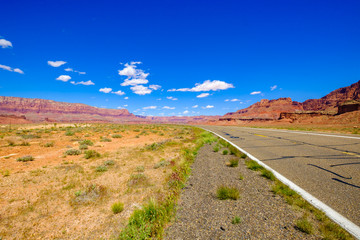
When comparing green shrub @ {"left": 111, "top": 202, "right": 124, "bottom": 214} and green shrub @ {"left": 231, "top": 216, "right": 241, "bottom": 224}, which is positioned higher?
green shrub @ {"left": 231, "top": 216, "right": 241, "bottom": 224}

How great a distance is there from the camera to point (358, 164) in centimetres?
471

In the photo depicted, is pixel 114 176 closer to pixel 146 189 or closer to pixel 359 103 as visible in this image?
pixel 146 189

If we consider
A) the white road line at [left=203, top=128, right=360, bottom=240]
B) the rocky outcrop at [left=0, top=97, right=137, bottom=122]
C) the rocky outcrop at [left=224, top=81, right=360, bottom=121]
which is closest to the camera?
the white road line at [left=203, top=128, right=360, bottom=240]

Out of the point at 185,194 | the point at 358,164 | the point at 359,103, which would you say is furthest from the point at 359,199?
the point at 359,103

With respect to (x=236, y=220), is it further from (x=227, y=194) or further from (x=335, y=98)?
(x=335, y=98)

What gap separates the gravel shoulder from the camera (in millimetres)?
2277

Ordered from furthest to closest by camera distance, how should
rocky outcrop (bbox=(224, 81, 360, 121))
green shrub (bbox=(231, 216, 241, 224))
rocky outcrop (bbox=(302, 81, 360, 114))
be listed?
rocky outcrop (bbox=(302, 81, 360, 114)) → rocky outcrop (bbox=(224, 81, 360, 121)) → green shrub (bbox=(231, 216, 241, 224))

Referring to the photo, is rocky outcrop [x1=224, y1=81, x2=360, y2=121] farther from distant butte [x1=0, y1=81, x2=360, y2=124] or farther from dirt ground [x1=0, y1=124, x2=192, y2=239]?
dirt ground [x1=0, y1=124, x2=192, y2=239]

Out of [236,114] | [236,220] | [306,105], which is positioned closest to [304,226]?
[236,220]

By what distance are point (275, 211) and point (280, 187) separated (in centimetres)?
103

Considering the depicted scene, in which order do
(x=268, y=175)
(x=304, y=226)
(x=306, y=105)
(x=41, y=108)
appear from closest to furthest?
(x=304, y=226) < (x=268, y=175) < (x=306, y=105) < (x=41, y=108)

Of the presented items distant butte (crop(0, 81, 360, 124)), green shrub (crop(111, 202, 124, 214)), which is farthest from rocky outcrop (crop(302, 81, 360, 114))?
green shrub (crop(111, 202, 124, 214))

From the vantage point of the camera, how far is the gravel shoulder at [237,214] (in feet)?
7.47

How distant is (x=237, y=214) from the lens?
275 cm
